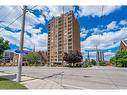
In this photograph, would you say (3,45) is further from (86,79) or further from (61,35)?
(61,35)

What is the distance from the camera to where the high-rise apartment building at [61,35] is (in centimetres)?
9444

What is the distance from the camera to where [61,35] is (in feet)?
323

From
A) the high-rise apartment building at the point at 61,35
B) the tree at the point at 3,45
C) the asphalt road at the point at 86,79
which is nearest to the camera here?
the asphalt road at the point at 86,79

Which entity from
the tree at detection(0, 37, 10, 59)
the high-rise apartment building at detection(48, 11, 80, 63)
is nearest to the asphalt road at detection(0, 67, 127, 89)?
the tree at detection(0, 37, 10, 59)

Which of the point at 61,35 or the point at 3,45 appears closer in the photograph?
the point at 3,45

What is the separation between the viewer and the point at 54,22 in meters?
96.2

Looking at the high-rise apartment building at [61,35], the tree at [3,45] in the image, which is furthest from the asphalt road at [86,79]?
the high-rise apartment building at [61,35]

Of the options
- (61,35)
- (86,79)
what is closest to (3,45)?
(86,79)

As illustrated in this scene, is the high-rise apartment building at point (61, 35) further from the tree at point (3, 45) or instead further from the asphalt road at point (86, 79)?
the tree at point (3, 45)

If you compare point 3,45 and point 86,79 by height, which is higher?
point 3,45

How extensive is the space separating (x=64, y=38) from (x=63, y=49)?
5.48 metres

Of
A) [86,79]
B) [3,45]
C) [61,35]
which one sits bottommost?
[86,79]
